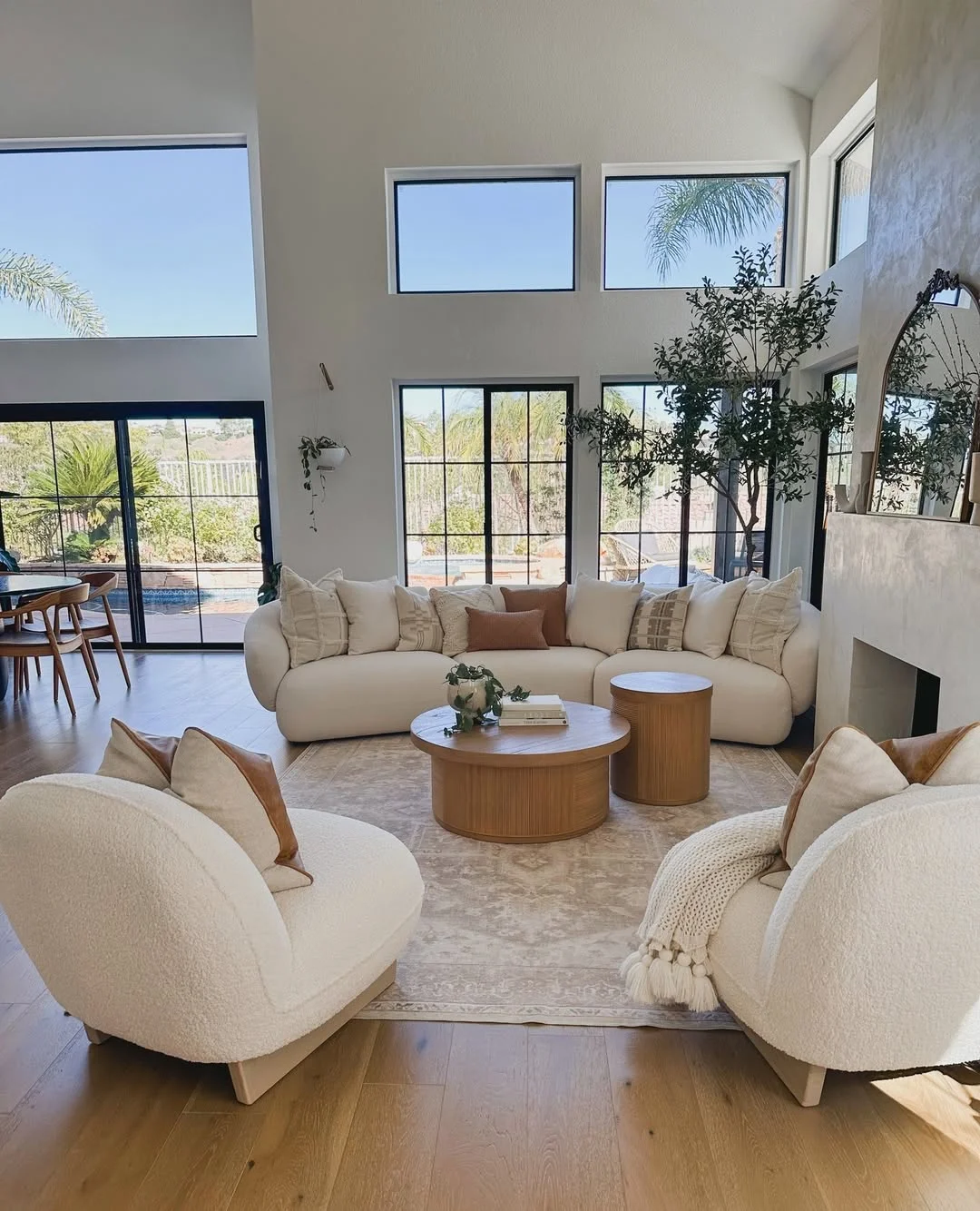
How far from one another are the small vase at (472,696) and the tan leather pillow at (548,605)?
1.67 meters

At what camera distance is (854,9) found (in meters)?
4.44

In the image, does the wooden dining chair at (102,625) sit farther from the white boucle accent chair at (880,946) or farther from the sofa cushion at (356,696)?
the white boucle accent chair at (880,946)

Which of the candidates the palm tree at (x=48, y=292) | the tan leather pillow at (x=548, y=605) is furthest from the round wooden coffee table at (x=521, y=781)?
the palm tree at (x=48, y=292)

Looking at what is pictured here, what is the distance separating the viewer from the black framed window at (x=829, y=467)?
16.6ft

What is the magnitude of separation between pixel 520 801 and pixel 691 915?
4.17ft

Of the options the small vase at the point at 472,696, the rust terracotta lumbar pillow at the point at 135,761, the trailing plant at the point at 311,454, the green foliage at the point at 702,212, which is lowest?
the small vase at the point at 472,696

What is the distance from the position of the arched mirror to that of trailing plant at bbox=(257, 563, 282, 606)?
466 centimetres

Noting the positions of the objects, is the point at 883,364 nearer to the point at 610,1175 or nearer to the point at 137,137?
the point at 610,1175

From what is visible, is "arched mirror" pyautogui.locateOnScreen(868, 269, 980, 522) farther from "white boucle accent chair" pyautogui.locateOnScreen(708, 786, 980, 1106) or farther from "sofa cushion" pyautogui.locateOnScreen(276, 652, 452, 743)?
"sofa cushion" pyautogui.locateOnScreen(276, 652, 452, 743)

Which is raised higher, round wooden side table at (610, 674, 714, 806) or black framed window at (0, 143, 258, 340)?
black framed window at (0, 143, 258, 340)

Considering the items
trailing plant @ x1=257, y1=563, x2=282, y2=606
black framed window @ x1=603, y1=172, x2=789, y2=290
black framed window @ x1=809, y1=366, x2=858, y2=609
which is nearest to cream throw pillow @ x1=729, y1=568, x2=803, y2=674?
black framed window @ x1=809, y1=366, x2=858, y2=609

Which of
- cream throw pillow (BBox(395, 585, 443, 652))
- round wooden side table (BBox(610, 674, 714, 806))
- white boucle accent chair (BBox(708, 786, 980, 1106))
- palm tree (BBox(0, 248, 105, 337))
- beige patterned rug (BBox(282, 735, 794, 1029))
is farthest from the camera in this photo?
palm tree (BBox(0, 248, 105, 337))

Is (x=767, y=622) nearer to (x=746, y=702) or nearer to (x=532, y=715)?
(x=746, y=702)

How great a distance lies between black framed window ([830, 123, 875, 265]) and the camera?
16.1 ft
